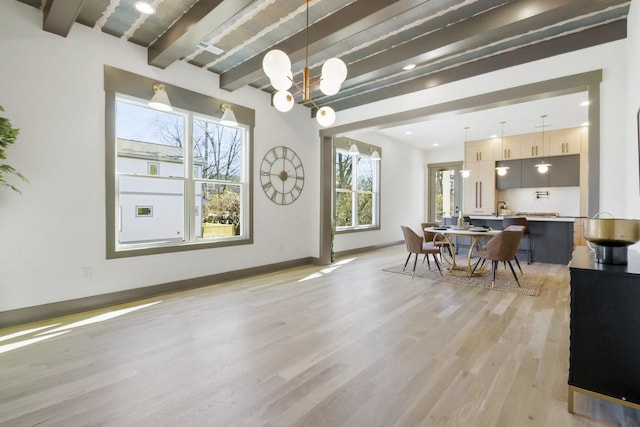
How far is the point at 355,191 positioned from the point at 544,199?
495cm

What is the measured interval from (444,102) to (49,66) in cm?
473

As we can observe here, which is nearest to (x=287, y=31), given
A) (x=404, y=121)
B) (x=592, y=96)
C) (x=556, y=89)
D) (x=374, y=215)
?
(x=404, y=121)

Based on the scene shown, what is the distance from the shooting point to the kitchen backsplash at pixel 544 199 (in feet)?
25.2

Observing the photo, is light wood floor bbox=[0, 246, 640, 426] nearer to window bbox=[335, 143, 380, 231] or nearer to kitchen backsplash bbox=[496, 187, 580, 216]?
window bbox=[335, 143, 380, 231]

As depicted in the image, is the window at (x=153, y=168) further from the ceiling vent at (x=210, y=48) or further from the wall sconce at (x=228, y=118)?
the ceiling vent at (x=210, y=48)

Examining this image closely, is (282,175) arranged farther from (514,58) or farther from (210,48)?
(514,58)

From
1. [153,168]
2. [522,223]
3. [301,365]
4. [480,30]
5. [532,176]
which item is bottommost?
[301,365]

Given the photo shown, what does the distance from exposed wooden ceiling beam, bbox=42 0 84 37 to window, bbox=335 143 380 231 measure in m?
5.13

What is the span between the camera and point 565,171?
7496mm

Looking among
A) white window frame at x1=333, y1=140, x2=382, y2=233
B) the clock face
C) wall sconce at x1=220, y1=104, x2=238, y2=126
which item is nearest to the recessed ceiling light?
wall sconce at x1=220, y1=104, x2=238, y2=126

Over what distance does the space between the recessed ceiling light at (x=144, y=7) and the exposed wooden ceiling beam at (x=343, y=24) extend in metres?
1.32

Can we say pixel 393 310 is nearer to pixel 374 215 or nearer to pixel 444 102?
pixel 444 102

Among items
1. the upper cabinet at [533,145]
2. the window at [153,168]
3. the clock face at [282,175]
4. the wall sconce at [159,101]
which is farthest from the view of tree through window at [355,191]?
the wall sconce at [159,101]

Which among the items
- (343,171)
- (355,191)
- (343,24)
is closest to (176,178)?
(343,24)
